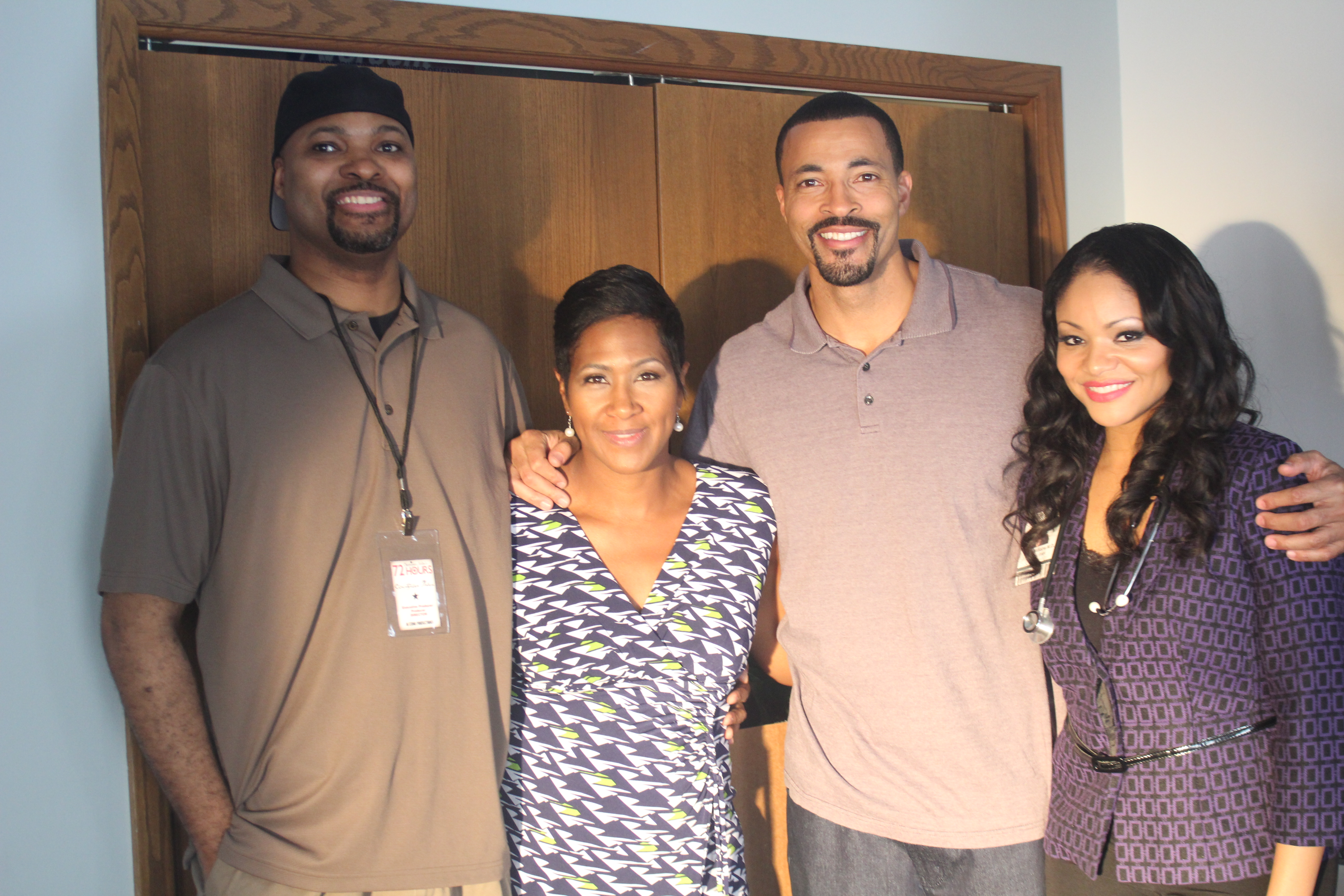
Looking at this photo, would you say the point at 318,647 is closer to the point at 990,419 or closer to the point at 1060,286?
the point at 990,419

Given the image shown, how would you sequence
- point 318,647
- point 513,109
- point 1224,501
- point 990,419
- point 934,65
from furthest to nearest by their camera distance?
point 934,65 < point 513,109 < point 990,419 < point 318,647 < point 1224,501

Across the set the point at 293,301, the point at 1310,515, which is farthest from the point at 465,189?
the point at 1310,515

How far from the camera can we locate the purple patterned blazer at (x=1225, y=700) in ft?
4.71

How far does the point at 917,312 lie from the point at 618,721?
98 cm

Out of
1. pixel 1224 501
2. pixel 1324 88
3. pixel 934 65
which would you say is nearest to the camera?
pixel 1224 501

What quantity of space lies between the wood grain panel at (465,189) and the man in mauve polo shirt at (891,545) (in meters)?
0.53

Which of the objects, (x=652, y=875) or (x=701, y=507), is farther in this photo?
(x=701, y=507)

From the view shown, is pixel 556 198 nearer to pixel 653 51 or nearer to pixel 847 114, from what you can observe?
pixel 653 51

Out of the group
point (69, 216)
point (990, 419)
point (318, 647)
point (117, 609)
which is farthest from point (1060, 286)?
point (69, 216)

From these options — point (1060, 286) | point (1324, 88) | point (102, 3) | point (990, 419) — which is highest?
point (102, 3)

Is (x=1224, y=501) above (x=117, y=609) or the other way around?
above

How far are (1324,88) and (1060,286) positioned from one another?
99 centimetres

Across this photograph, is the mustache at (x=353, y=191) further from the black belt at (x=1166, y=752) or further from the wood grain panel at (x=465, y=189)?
the black belt at (x=1166, y=752)

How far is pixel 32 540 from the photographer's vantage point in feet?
6.30
